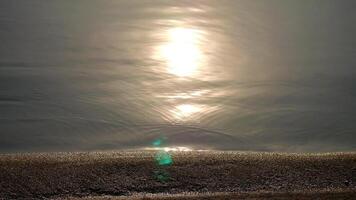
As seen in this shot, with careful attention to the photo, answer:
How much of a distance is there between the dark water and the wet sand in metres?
0.24

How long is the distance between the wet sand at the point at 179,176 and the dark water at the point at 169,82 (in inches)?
9.5

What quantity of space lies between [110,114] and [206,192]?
36.7 inches

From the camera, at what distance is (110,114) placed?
3.08 meters

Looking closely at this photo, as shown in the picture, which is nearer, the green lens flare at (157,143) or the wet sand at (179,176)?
the wet sand at (179,176)

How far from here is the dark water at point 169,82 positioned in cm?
295

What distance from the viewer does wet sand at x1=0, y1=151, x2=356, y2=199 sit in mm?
2299

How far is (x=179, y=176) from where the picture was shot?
2.43m

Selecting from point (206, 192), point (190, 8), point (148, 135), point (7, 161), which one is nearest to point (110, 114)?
point (148, 135)

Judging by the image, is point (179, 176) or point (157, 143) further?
point (157, 143)

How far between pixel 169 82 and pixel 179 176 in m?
1.06

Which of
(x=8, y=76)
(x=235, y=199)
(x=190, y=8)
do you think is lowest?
(x=235, y=199)

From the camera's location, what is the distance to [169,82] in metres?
3.40

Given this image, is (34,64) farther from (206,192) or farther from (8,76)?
(206,192)

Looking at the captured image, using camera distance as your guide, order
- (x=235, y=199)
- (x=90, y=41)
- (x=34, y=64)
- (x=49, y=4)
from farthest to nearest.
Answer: (x=49, y=4) → (x=90, y=41) → (x=34, y=64) → (x=235, y=199)
